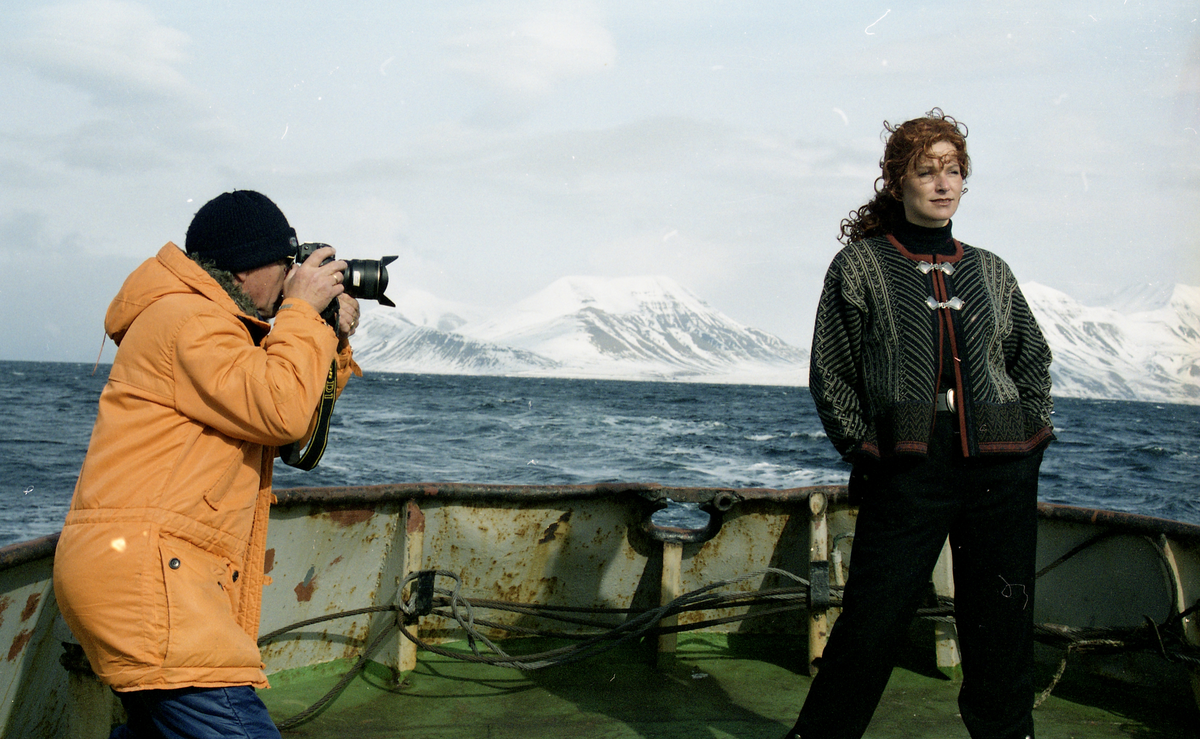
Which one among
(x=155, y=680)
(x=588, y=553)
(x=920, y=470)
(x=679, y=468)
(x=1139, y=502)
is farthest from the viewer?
(x=679, y=468)

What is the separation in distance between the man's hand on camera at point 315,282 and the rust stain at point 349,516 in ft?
5.56

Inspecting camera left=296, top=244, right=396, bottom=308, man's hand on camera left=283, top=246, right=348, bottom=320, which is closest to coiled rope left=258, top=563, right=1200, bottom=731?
camera left=296, top=244, right=396, bottom=308

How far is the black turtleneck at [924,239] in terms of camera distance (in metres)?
2.32

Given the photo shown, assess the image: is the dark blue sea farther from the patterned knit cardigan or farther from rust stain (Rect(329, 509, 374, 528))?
the patterned knit cardigan

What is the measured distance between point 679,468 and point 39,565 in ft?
63.5

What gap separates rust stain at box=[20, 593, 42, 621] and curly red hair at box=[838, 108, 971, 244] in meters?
2.45

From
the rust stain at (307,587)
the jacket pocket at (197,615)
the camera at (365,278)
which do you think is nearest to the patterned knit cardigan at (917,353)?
the camera at (365,278)

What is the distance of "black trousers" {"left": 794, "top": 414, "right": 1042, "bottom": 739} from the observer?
85.7 inches

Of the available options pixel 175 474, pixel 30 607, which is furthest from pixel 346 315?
pixel 30 607

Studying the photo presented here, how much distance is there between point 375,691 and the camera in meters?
3.30

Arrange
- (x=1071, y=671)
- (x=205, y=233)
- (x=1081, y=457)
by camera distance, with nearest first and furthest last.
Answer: (x=205, y=233)
(x=1071, y=671)
(x=1081, y=457)

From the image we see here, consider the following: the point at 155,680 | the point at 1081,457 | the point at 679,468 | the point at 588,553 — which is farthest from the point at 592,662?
the point at 1081,457

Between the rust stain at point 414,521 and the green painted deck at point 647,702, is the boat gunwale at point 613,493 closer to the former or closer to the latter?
the rust stain at point 414,521

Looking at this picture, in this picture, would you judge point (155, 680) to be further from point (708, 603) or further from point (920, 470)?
point (708, 603)
